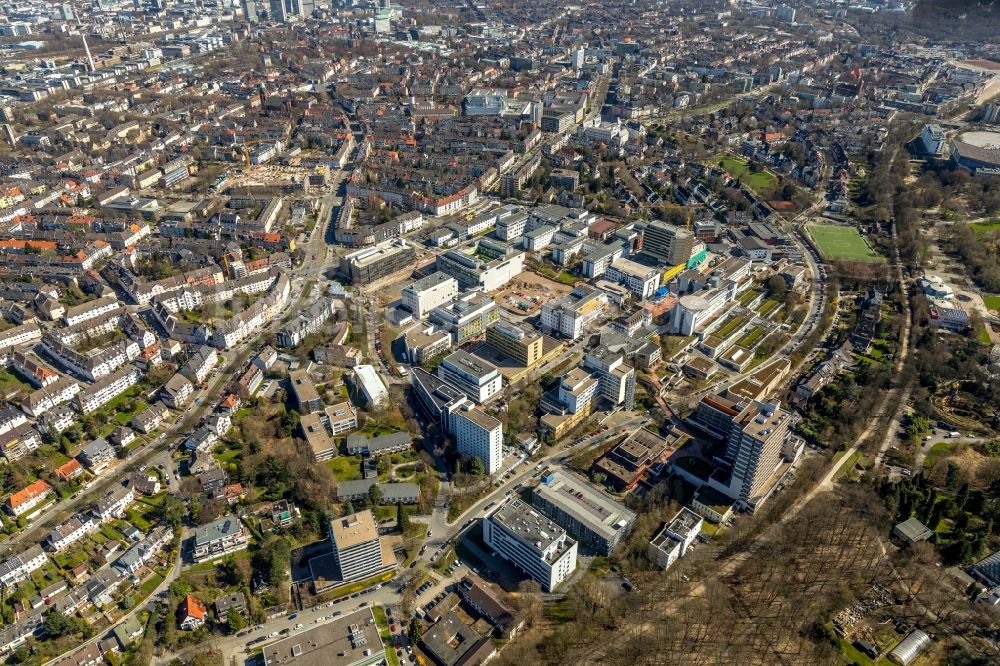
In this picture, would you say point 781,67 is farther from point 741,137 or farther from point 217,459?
point 217,459

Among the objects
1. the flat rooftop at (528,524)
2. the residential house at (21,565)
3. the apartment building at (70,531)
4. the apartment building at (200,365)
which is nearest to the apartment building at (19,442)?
the apartment building at (70,531)

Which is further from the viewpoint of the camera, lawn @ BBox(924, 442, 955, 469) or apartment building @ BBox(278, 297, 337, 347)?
apartment building @ BBox(278, 297, 337, 347)

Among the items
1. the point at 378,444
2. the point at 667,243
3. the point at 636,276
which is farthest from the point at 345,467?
the point at 667,243

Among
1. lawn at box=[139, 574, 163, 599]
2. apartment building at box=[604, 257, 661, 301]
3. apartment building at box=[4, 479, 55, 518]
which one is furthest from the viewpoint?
apartment building at box=[604, 257, 661, 301]

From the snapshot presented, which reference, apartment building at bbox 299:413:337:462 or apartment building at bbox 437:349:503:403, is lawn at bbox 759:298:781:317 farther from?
apartment building at bbox 299:413:337:462

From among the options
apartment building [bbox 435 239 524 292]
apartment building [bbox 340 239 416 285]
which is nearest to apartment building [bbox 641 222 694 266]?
apartment building [bbox 435 239 524 292]

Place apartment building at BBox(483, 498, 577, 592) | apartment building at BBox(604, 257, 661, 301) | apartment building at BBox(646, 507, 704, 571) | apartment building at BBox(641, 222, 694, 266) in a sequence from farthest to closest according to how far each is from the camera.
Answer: apartment building at BBox(641, 222, 694, 266) < apartment building at BBox(604, 257, 661, 301) < apartment building at BBox(646, 507, 704, 571) < apartment building at BBox(483, 498, 577, 592)

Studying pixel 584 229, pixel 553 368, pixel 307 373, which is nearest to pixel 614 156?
pixel 584 229
